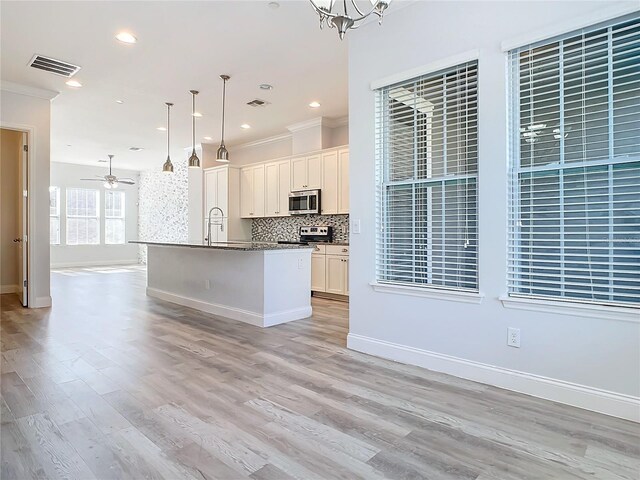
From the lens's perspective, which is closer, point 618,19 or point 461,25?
point 618,19

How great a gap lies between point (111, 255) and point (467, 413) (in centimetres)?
1207

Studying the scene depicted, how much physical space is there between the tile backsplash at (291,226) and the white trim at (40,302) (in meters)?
3.86


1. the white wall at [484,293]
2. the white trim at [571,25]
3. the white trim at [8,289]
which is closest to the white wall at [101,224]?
the white trim at [8,289]

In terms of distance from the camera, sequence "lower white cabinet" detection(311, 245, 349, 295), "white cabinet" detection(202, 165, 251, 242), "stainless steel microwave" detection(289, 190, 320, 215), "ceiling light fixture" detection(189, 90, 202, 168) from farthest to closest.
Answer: "white cabinet" detection(202, 165, 251, 242) → "stainless steel microwave" detection(289, 190, 320, 215) → "lower white cabinet" detection(311, 245, 349, 295) → "ceiling light fixture" detection(189, 90, 202, 168)

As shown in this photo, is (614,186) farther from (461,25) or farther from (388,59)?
(388,59)

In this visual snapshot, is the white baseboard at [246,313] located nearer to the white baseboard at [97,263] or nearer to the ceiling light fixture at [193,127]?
the ceiling light fixture at [193,127]

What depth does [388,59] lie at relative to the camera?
10.7 ft

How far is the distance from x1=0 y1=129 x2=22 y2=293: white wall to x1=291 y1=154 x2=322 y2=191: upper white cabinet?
4803 mm

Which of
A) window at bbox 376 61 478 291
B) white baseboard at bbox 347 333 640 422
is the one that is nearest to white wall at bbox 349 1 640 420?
white baseboard at bbox 347 333 640 422

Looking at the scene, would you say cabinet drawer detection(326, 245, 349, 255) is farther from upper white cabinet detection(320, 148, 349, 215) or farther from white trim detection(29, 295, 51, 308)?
white trim detection(29, 295, 51, 308)

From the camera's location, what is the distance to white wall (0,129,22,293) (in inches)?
261

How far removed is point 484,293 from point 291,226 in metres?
5.12

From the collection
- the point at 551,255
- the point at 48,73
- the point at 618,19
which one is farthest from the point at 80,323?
the point at 618,19

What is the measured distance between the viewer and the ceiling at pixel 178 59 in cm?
338
